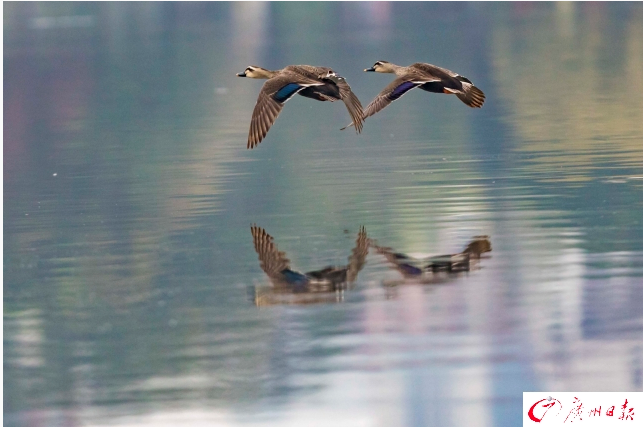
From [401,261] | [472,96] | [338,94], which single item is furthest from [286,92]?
[401,261]

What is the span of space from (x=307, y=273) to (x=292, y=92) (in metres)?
4.75

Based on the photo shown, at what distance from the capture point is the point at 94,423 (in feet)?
29.4

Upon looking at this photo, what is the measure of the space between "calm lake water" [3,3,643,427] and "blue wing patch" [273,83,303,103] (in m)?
1.13

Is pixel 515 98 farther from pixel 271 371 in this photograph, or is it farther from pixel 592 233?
pixel 271 371

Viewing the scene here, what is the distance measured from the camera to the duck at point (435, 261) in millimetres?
12141

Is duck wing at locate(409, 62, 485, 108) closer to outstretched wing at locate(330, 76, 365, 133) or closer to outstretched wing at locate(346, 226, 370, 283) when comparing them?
outstretched wing at locate(330, 76, 365, 133)

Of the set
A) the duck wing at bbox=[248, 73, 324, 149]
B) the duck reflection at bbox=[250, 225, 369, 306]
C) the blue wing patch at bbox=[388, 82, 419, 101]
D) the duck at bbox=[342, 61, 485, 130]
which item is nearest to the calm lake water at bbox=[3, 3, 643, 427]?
the duck reflection at bbox=[250, 225, 369, 306]

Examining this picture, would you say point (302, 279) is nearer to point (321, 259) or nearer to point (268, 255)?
point (321, 259)

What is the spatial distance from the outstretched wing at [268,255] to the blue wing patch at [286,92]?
2.60 metres

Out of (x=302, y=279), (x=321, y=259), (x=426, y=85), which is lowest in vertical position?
(x=302, y=279)

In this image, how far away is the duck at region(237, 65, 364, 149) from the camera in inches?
640

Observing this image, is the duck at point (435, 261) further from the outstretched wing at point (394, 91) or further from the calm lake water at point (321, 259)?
the outstretched wing at point (394, 91)

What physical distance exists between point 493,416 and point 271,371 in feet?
5.61

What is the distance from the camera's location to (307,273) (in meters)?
12.2
